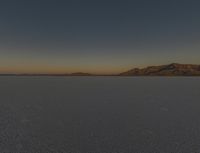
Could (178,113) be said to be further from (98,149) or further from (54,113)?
(54,113)

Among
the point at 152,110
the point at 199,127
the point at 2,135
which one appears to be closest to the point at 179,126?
the point at 199,127

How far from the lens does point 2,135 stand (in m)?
5.20

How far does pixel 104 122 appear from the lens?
6.54m

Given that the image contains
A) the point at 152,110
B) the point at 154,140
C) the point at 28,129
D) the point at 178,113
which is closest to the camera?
the point at 154,140

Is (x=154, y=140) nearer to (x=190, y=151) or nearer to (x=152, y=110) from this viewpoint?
(x=190, y=151)

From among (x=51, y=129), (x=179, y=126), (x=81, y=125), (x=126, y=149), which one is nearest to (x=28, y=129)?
(x=51, y=129)

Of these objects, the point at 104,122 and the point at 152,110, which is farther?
the point at 152,110

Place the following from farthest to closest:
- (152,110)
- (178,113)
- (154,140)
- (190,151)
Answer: (152,110)
(178,113)
(154,140)
(190,151)

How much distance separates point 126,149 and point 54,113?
445 centimetres

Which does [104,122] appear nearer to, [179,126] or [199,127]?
[179,126]

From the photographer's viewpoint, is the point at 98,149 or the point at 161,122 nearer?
the point at 98,149

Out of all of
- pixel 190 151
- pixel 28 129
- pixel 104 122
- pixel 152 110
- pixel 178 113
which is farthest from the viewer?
pixel 152 110

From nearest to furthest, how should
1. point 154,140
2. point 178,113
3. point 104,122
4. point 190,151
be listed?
point 190,151
point 154,140
point 104,122
point 178,113

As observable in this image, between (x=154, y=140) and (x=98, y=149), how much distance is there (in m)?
1.75
